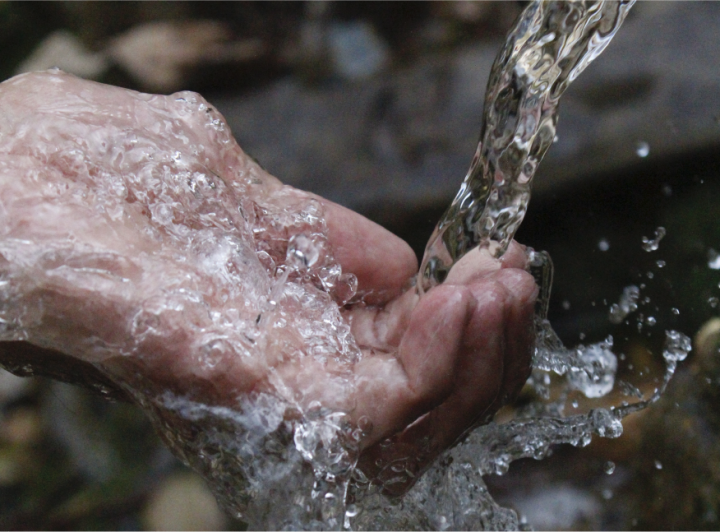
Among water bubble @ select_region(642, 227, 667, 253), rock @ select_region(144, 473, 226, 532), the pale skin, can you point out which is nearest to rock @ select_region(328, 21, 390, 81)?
water bubble @ select_region(642, 227, 667, 253)

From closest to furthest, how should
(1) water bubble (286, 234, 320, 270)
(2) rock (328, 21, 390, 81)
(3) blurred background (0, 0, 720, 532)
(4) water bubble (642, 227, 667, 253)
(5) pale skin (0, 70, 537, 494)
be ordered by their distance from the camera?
(5) pale skin (0, 70, 537, 494) → (1) water bubble (286, 234, 320, 270) → (3) blurred background (0, 0, 720, 532) → (4) water bubble (642, 227, 667, 253) → (2) rock (328, 21, 390, 81)

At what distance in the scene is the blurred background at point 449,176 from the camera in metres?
2.31

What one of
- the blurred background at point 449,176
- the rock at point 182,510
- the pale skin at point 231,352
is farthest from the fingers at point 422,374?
the rock at point 182,510

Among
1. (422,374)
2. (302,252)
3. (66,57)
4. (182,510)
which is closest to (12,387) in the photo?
(182,510)

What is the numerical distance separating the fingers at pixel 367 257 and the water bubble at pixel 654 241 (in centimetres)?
152

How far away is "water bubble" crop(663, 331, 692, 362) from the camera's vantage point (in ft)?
6.95

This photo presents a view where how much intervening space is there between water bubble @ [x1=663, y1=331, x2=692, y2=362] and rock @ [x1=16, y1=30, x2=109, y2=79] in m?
3.58

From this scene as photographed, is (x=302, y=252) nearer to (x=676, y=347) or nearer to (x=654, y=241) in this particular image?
(x=676, y=347)

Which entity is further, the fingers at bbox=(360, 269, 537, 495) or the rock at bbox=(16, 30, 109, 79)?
the rock at bbox=(16, 30, 109, 79)

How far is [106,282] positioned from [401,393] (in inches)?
19.5

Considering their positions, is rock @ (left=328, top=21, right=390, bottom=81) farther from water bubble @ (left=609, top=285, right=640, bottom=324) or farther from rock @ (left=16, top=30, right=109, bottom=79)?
water bubble @ (left=609, top=285, right=640, bottom=324)

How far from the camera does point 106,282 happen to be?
1.14m

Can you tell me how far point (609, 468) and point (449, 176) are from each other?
139 cm

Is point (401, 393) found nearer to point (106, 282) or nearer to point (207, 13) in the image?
point (106, 282)
